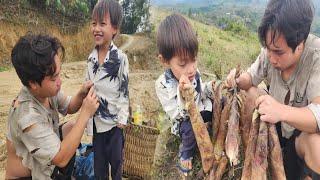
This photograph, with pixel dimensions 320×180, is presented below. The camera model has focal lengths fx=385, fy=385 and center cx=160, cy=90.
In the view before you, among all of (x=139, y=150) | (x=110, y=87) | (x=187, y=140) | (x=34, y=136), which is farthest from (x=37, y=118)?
(x=139, y=150)

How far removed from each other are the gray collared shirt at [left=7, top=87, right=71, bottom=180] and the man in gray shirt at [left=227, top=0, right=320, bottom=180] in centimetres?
108

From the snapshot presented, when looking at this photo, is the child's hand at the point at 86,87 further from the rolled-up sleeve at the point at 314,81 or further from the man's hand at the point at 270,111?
the rolled-up sleeve at the point at 314,81

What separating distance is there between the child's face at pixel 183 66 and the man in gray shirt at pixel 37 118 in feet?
1.75

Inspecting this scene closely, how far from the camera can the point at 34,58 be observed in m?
2.08

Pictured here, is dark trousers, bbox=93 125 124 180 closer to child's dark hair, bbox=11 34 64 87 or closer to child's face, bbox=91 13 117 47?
child's face, bbox=91 13 117 47

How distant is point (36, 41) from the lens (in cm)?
214

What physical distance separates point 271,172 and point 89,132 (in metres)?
1.47

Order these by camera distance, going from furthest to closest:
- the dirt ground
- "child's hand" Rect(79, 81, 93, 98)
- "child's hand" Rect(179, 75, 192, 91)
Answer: the dirt ground, "child's hand" Rect(79, 81, 93, 98), "child's hand" Rect(179, 75, 192, 91)

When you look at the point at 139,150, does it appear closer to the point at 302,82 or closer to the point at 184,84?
the point at 184,84

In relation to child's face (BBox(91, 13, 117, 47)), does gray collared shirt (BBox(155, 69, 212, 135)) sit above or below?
below

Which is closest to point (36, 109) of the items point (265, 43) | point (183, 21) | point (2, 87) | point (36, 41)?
point (36, 41)

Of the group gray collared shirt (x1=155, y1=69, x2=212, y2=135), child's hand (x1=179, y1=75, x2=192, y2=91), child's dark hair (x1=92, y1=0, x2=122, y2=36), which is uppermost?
child's dark hair (x1=92, y1=0, x2=122, y2=36)

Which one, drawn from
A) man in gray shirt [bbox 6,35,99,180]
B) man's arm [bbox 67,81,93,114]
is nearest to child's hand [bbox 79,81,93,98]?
man's arm [bbox 67,81,93,114]

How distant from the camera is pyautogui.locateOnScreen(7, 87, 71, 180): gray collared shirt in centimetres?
212
